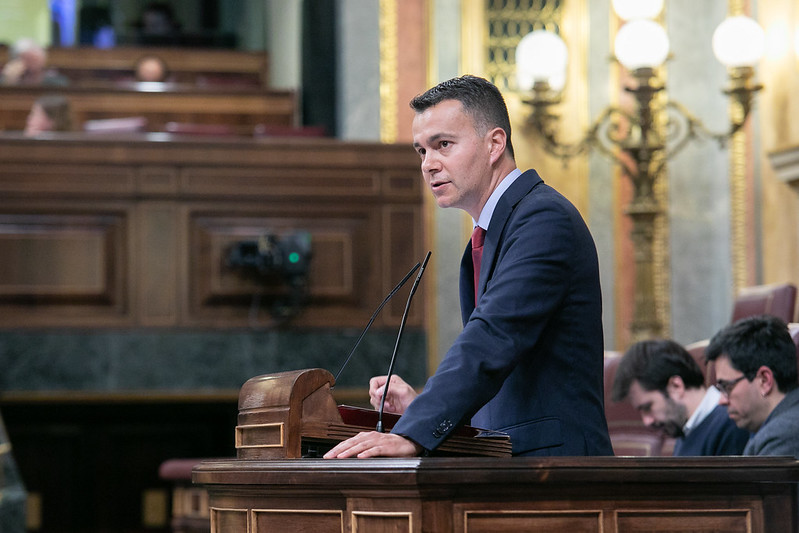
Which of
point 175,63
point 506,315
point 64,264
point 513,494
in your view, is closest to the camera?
point 513,494

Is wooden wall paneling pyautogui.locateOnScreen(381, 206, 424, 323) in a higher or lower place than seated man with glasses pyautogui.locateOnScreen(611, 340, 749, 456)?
higher

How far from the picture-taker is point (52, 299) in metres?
5.91

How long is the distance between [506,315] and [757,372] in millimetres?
1373

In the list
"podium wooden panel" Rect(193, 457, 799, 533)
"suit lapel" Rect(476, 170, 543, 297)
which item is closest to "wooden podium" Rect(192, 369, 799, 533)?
"podium wooden panel" Rect(193, 457, 799, 533)

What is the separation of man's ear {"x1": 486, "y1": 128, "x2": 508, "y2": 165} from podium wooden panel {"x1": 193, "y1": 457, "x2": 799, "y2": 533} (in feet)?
2.25

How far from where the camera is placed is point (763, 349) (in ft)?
10.2

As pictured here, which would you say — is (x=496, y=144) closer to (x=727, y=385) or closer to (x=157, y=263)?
(x=727, y=385)

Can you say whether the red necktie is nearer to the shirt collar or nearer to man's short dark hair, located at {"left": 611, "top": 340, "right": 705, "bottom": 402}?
the shirt collar

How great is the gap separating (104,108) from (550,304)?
6738mm

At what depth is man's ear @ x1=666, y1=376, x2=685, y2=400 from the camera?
372cm

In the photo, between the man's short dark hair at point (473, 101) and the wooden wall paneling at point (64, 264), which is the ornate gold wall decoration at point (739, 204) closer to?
the wooden wall paneling at point (64, 264)

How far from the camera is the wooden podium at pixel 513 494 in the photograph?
1.67 metres

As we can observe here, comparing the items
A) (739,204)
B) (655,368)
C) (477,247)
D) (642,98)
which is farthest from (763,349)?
(739,204)

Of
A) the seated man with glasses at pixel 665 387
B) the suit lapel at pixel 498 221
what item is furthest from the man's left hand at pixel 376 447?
the seated man with glasses at pixel 665 387
